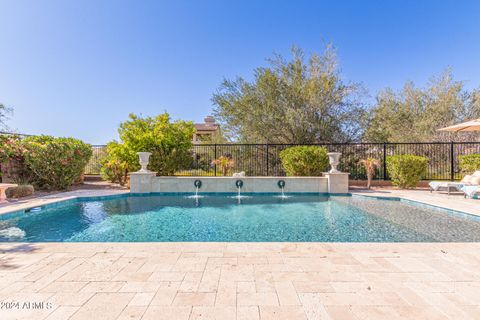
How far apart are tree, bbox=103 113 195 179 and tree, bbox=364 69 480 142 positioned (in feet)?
35.2

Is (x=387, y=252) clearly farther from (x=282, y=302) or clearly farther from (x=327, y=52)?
(x=327, y=52)

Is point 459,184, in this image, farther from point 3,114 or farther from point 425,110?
point 3,114

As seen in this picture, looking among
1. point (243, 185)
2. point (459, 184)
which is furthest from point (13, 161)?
point (459, 184)

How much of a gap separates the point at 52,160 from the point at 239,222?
795 cm

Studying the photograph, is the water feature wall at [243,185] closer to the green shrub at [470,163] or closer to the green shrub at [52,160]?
the green shrub at [52,160]

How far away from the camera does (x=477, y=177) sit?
24.7 ft

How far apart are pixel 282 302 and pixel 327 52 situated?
12993 millimetres

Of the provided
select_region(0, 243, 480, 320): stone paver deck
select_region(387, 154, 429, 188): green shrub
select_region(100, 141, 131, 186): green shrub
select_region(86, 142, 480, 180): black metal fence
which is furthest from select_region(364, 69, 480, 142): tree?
select_region(100, 141, 131, 186): green shrub

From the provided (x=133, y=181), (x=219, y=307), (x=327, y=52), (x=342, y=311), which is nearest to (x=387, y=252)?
(x=342, y=311)

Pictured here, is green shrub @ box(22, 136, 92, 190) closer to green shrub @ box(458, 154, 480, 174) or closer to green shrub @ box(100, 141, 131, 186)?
green shrub @ box(100, 141, 131, 186)

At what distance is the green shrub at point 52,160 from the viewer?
27.9 ft

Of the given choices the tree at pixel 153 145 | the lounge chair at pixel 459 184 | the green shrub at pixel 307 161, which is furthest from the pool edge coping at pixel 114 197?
the tree at pixel 153 145

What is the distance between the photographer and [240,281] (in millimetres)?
2301

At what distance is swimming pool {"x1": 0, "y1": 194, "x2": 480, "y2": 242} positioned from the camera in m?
4.20
